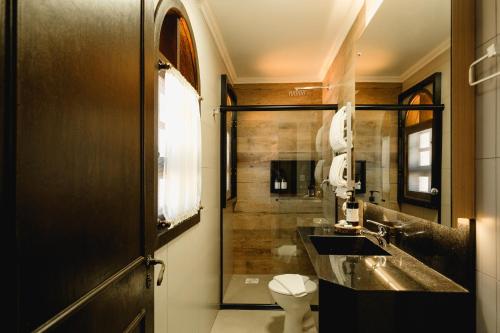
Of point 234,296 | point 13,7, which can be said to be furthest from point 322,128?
point 13,7

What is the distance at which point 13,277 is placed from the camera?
474 mm

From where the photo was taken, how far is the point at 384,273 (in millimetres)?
1373

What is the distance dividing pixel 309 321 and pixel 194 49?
2.50 m

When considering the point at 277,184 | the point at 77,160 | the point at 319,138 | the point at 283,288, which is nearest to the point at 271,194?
the point at 277,184

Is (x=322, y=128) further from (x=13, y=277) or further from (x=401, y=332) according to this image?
(x=13, y=277)

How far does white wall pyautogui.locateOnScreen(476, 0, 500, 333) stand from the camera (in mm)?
1025

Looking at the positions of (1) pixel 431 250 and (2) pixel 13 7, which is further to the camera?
(1) pixel 431 250

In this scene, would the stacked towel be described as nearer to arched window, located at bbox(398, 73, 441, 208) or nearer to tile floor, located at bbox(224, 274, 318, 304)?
arched window, located at bbox(398, 73, 441, 208)

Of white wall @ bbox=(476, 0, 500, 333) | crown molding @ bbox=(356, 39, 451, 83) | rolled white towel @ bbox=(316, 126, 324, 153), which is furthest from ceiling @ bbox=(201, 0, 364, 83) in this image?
white wall @ bbox=(476, 0, 500, 333)

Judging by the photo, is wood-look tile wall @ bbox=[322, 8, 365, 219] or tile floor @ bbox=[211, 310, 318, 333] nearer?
wood-look tile wall @ bbox=[322, 8, 365, 219]

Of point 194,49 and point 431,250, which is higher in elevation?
point 194,49

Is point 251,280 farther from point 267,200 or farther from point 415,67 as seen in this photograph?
point 415,67

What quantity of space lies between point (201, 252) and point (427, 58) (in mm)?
1873

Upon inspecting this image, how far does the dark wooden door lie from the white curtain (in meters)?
0.37
